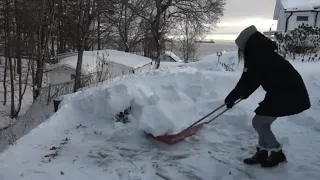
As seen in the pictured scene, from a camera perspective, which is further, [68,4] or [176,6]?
[176,6]

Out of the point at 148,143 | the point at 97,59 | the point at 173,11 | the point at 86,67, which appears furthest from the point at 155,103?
the point at 173,11

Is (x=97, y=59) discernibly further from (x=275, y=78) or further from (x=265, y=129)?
(x=275, y=78)

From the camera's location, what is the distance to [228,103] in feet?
12.1

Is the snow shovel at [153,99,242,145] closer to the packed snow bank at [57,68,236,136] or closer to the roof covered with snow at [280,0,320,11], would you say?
the packed snow bank at [57,68,236,136]

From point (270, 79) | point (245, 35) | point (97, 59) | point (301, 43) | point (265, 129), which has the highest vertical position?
point (301, 43)

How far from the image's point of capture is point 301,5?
91.9 feet

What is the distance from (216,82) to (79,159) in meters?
3.90

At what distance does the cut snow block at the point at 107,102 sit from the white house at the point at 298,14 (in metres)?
25.3

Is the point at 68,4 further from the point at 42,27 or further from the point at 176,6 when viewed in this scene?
the point at 176,6

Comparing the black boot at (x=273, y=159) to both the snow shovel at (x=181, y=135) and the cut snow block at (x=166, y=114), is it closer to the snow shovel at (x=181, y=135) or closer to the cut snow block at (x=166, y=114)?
the snow shovel at (x=181, y=135)

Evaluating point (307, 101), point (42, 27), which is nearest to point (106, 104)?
point (307, 101)

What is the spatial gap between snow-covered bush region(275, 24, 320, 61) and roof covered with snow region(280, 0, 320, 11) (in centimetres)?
1387

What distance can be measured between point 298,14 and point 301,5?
2.58ft

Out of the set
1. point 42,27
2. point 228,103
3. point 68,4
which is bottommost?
point 228,103
